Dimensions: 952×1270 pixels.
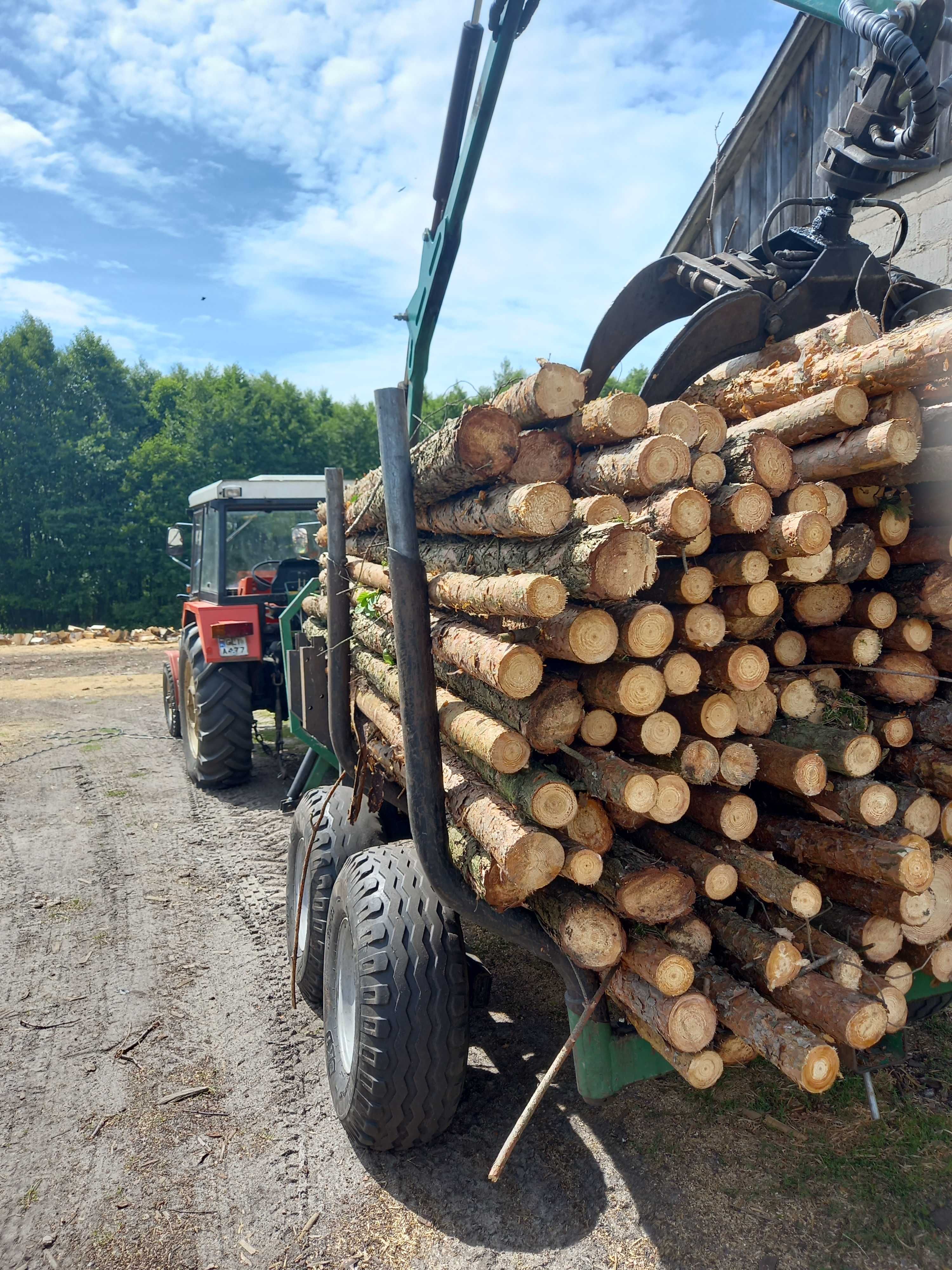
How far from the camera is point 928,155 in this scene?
374cm

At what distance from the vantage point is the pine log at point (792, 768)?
2500 mm

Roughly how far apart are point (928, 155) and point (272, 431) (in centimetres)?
2819

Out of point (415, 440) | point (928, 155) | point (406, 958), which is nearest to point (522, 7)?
point (928, 155)

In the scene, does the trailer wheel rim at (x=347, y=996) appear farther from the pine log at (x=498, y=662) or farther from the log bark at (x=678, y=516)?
the log bark at (x=678, y=516)

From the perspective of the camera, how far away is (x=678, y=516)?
2.33m

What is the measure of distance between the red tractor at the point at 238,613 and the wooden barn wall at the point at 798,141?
4634mm

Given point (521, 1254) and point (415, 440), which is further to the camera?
point (415, 440)

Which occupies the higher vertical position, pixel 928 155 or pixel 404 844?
pixel 928 155

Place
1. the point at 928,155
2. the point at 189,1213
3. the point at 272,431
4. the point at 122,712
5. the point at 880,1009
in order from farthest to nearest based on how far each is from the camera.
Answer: the point at 272,431
the point at 122,712
the point at 928,155
the point at 189,1213
the point at 880,1009

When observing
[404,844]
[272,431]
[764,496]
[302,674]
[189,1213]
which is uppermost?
[272,431]

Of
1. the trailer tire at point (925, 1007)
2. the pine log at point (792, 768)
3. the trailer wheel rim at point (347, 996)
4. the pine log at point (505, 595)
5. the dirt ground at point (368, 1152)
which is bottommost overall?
the dirt ground at point (368, 1152)

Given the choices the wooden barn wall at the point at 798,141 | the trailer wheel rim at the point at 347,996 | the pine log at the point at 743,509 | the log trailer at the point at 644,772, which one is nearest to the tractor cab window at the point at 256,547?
the wooden barn wall at the point at 798,141

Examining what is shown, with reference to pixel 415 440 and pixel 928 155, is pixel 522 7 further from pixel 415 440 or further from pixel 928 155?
pixel 415 440

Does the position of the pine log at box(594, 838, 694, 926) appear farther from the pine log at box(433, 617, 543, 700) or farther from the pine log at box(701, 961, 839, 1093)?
the pine log at box(433, 617, 543, 700)
